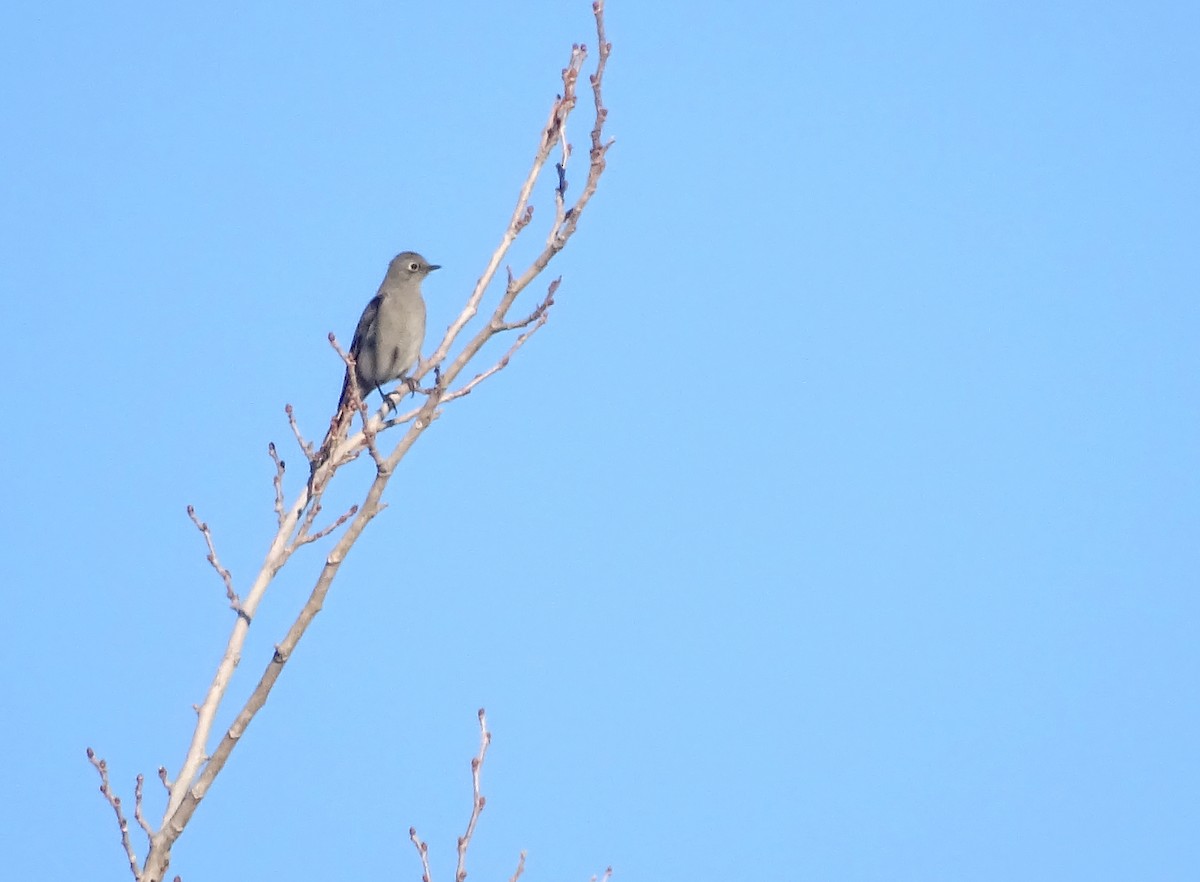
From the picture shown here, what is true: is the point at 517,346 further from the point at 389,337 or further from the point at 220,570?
the point at 389,337

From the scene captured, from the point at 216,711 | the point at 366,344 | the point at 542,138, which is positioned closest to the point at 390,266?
the point at 366,344

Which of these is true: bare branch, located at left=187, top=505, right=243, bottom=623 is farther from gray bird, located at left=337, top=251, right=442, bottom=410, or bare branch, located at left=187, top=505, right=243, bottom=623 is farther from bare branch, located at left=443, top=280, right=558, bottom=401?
gray bird, located at left=337, top=251, right=442, bottom=410

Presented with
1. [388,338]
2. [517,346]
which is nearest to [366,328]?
[388,338]

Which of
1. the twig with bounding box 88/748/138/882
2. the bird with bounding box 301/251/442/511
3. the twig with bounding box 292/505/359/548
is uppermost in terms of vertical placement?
the bird with bounding box 301/251/442/511

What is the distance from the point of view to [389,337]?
40.2ft

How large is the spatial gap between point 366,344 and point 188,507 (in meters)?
6.26

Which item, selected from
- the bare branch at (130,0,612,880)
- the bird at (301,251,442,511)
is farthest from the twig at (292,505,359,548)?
the bird at (301,251,442,511)

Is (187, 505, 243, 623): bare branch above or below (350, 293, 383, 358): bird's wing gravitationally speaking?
→ below

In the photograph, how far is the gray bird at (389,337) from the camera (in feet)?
40.2

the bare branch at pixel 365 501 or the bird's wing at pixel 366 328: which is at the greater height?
the bird's wing at pixel 366 328

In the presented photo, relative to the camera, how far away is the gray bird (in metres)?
12.3

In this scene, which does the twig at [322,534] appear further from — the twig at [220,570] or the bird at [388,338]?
the bird at [388,338]

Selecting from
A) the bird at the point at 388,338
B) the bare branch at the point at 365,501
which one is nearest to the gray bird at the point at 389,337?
the bird at the point at 388,338

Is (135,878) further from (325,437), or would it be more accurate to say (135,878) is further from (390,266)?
(390,266)
